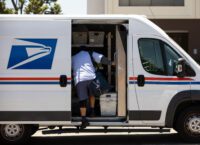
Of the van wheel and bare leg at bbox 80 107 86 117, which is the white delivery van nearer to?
the van wheel

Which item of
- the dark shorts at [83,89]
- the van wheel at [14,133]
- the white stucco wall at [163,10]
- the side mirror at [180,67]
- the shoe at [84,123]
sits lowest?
the van wheel at [14,133]

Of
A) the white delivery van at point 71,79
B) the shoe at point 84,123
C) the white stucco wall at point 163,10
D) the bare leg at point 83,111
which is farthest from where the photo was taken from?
the white stucco wall at point 163,10

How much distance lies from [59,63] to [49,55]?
0.24 metres

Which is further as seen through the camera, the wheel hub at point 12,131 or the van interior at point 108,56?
the van interior at point 108,56

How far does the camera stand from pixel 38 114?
10.3 metres

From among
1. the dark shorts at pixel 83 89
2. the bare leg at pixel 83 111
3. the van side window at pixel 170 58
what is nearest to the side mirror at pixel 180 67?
the van side window at pixel 170 58

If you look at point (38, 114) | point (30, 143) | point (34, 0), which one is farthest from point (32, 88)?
point (34, 0)

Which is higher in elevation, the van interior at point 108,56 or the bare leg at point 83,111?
the van interior at point 108,56

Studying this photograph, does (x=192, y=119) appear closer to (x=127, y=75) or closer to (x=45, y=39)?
(x=127, y=75)

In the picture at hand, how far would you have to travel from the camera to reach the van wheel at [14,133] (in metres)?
10.4

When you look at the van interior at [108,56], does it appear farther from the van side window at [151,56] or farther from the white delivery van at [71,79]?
the van side window at [151,56]

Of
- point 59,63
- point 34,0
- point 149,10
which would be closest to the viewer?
point 59,63

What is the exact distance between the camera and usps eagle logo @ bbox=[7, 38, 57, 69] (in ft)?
33.6

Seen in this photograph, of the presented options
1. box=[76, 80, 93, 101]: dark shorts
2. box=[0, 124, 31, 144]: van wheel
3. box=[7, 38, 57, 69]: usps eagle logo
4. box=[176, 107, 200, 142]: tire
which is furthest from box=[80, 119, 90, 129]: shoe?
box=[176, 107, 200, 142]: tire
